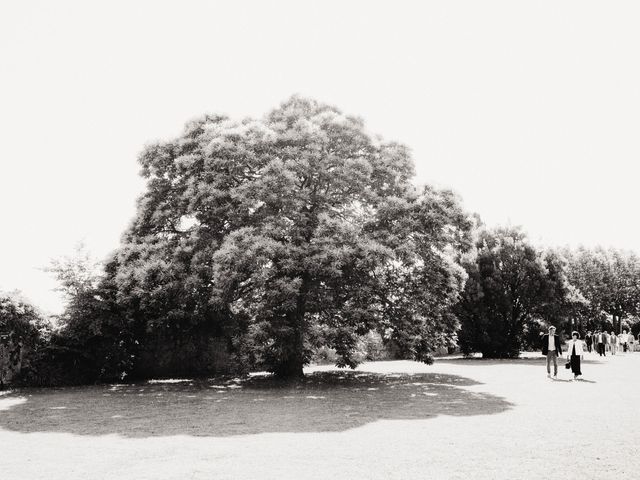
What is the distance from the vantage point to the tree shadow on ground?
11.3 meters

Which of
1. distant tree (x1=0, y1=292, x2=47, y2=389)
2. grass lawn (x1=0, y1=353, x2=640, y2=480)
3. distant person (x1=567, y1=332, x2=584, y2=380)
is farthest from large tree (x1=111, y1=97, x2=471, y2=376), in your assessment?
distant person (x1=567, y1=332, x2=584, y2=380)

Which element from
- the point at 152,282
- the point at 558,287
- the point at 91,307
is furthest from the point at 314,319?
the point at 558,287

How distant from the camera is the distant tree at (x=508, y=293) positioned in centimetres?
3397

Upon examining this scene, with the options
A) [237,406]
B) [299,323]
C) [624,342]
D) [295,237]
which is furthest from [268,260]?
[624,342]

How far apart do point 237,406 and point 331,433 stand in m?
4.97

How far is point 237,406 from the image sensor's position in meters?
14.3

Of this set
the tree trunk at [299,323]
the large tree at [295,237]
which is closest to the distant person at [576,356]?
the large tree at [295,237]

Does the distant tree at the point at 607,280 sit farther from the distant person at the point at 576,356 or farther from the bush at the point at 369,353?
the distant person at the point at 576,356

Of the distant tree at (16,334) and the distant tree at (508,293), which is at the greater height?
the distant tree at (508,293)

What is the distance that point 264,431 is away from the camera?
10453 mm

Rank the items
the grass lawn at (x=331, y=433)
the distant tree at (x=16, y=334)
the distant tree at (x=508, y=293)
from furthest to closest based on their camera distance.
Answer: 1. the distant tree at (x=508, y=293)
2. the distant tree at (x=16, y=334)
3. the grass lawn at (x=331, y=433)

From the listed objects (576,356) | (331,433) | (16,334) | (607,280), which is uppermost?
(607,280)

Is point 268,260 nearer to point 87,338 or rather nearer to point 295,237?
point 295,237

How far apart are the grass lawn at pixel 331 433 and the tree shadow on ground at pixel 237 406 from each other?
0.05 metres
